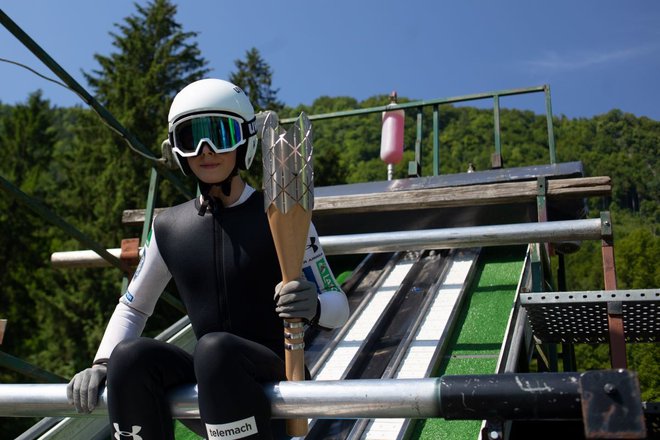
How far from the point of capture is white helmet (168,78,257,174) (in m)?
2.42

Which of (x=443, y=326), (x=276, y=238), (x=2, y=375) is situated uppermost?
(x=276, y=238)

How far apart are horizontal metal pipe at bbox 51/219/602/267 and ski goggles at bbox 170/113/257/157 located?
1713 millimetres

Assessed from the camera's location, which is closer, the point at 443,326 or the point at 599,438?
the point at 599,438

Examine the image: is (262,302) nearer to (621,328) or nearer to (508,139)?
(621,328)

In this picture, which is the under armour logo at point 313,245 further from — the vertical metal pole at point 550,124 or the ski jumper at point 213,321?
the vertical metal pole at point 550,124

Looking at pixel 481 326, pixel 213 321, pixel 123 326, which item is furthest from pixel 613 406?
pixel 481 326

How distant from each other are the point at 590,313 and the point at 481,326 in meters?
1.26

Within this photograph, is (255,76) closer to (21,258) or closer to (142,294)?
(21,258)

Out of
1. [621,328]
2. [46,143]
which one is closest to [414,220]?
[621,328]

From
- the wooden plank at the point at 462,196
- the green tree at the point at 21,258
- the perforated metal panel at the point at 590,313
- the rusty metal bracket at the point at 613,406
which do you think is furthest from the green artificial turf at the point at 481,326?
the green tree at the point at 21,258

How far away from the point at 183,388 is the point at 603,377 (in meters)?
1.08

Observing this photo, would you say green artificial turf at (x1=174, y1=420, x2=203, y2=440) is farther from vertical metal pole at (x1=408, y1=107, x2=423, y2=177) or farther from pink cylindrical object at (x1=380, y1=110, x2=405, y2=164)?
pink cylindrical object at (x1=380, y1=110, x2=405, y2=164)

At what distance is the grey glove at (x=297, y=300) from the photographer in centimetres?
202

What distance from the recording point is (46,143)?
28078mm
